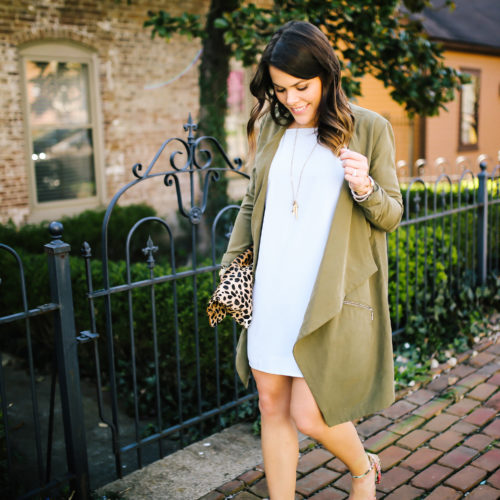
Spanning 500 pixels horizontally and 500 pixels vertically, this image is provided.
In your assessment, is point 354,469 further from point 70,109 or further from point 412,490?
point 70,109

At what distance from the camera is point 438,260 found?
5.21m

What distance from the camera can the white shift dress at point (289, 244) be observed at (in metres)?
2.17

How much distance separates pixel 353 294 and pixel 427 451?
146 centimetres

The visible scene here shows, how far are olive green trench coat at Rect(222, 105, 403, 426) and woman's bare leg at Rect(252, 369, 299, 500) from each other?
19 centimetres

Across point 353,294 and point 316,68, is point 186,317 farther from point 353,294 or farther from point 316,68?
point 316,68

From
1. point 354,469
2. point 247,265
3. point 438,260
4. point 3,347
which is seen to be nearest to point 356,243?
point 247,265

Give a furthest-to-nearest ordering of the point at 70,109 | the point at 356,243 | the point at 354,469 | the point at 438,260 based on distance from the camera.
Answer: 1. the point at 70,109
2. the point at 438,260
3. the point at 354,469
4. the point at 356,243

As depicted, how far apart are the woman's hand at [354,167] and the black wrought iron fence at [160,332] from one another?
3.66 feet

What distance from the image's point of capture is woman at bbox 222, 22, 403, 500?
6.91ft

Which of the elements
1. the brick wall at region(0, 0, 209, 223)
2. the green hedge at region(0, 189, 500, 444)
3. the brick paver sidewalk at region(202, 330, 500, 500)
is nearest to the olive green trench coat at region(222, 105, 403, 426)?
the brick paver sidewalk at region(202, 330, 500, 500)

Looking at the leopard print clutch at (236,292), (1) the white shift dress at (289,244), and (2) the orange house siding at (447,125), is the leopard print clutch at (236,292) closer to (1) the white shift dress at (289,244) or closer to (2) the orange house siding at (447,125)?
(1) the white shift dress at (289,244)

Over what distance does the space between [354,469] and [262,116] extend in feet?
4.86

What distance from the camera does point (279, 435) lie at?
2.33m

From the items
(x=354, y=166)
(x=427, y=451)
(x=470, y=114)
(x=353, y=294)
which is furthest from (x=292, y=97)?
(x=470, y=114)
